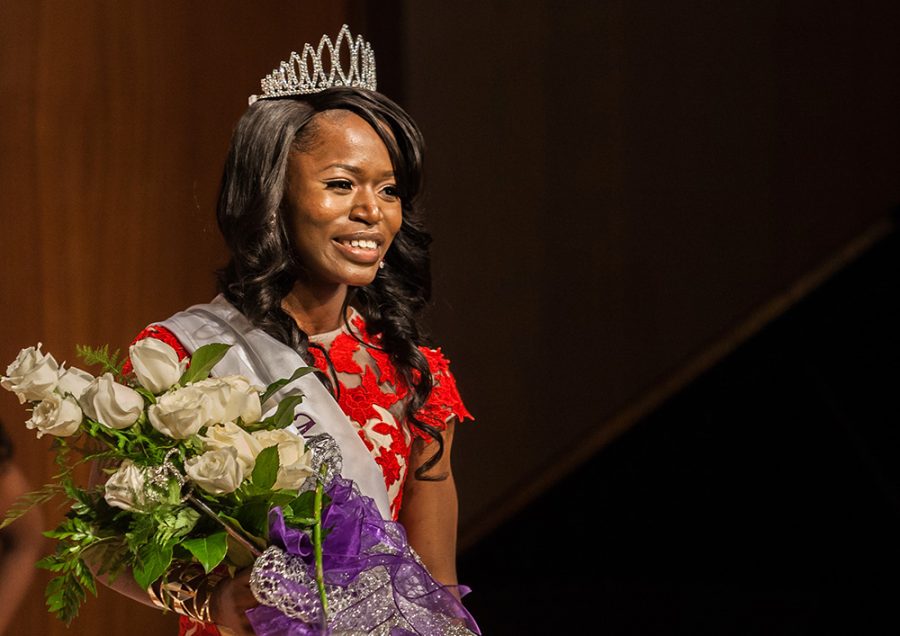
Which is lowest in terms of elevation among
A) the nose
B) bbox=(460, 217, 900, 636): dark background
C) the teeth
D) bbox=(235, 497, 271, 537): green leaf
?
bbox=(460, 217, 900, 636): dark background

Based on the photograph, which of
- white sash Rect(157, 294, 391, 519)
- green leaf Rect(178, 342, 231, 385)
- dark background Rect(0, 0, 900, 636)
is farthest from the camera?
dark background Rect(0, 0, 900, 636)

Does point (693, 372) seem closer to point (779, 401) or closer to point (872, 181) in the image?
point (779, 401)

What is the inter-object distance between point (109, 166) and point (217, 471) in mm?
1388

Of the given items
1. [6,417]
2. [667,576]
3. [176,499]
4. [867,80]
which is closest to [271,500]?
[176,499]

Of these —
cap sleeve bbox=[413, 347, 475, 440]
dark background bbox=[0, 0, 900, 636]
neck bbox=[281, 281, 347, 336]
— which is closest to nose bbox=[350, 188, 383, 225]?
neck bbox=[281, 281, 347, 336]

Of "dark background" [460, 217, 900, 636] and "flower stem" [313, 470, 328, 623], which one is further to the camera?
"dark background" [460, 217, 900, 636]

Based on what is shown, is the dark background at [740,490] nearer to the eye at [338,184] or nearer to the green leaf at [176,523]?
the eye at [338,184]

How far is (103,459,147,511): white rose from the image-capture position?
51.5 inches

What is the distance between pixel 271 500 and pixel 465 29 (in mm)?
2594

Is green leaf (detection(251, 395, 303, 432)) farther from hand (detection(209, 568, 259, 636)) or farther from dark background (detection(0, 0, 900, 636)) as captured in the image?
dark background (detection(0, 0, 900, 636))

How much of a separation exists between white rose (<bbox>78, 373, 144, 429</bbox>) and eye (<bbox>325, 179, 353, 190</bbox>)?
0.58 meters

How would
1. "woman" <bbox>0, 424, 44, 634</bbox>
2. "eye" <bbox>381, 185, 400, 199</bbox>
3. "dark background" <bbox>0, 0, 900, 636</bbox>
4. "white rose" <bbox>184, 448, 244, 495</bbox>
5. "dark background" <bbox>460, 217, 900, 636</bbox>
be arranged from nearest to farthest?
"white rose" <bbox>184, 448, 244, 495</bbox> < "eye" <bbox>381, 185, 400, 199</bbox> < "woman" <bbox>0, 424, 44, 634</bbox> < "dark background" <bbox>0, 0, 900, 636</bbox> < "dark background" <bbox>460, 217, 900, 636</bbox>

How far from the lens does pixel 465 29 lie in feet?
12.1

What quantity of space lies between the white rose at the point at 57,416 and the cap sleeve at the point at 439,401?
0.75 m
